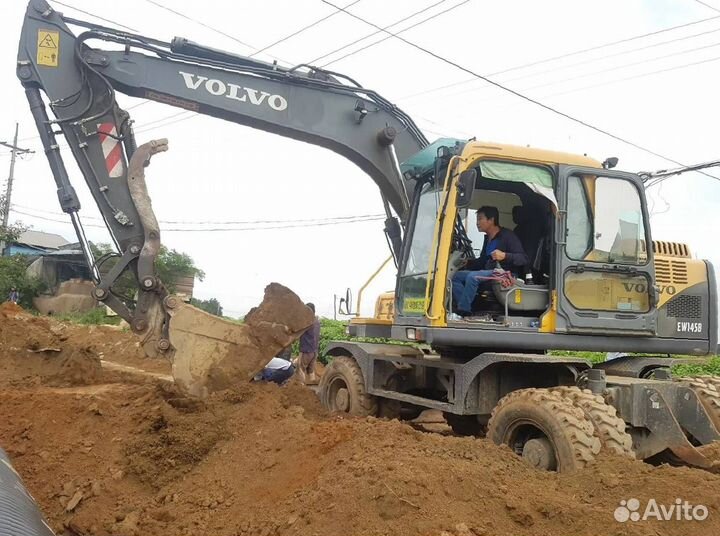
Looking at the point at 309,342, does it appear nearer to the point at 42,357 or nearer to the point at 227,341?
the point at 42,357

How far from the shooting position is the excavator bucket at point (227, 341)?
6.07 m

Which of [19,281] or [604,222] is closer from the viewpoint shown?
[604,222]

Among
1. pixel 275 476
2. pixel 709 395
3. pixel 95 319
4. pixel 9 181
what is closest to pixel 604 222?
pixel 709 395

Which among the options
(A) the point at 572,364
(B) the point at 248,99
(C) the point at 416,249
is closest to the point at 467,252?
(C) the point at 416,249

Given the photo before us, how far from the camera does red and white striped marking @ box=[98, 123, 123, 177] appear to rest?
6512mm

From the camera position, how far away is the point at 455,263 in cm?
581

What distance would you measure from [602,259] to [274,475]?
3.12 metres

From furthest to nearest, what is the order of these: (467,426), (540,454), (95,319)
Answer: (95,319) → (467,426) → (540,454)

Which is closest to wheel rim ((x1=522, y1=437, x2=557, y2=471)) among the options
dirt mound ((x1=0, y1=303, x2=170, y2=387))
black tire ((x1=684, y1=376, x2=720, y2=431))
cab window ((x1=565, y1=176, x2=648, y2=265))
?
black tire ((x1=684, y1=376, x2=720, y2=431))

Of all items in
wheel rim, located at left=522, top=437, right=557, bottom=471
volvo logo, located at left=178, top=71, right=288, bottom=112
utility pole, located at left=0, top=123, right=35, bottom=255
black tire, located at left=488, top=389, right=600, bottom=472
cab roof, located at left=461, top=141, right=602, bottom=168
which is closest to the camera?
black tire, located at left=488, top=389, right=600, bottom=472

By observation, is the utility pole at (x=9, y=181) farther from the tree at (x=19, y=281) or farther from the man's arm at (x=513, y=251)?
the man's arm at (x=513, y=251)

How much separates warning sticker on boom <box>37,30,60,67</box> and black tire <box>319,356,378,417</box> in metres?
4.29

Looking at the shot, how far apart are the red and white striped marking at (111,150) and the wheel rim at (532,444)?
14.6 ft

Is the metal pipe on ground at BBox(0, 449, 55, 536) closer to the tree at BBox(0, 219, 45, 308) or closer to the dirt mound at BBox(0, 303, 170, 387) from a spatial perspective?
the dirt mound at BBox(0, 303, 170, 387)
